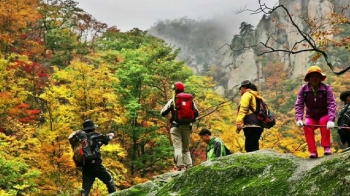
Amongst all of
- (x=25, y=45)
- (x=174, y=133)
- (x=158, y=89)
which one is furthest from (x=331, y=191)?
(x=25, y=45)

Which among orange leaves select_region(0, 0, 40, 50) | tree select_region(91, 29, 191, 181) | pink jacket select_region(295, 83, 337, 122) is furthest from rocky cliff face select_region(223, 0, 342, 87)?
pink jacket select_region(295, 83, 337, 122)

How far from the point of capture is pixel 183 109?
605 centimetres

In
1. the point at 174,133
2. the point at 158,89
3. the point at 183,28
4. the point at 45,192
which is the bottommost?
the point at 45,192

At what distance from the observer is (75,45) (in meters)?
24.7

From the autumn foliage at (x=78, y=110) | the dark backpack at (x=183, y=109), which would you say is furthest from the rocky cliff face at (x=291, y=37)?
the dark backpack at (x=183, y=109)

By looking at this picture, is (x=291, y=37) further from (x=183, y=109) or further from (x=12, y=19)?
(x=183, y=109)

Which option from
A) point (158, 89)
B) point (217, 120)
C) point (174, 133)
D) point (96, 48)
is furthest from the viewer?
point (96, 48)

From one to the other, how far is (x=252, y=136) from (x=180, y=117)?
1415mm

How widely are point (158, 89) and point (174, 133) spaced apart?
40.8ft

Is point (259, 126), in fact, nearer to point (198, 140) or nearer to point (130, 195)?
point (130, 195)

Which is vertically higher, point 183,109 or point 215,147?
point 183,109

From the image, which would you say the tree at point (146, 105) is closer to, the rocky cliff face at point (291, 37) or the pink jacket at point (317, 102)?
the pink jacket at point (317, 102)

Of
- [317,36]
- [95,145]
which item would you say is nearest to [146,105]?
[317,36]

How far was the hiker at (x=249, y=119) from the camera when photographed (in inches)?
196
